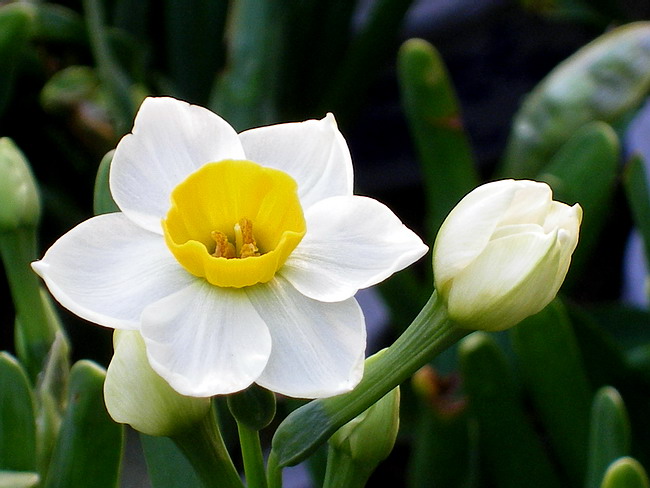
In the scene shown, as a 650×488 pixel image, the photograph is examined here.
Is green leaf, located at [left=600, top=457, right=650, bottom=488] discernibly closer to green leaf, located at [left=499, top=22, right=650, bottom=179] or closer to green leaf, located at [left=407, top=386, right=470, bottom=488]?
green leaf, located at [left=407, top=386, right=470, bottom=488]

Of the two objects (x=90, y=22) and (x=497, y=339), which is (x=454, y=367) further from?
(x=90, y=22)

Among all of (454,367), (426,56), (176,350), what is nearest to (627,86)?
(426,56)

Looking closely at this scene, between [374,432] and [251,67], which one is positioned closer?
[374,432]

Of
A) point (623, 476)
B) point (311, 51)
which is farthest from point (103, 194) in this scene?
point (311, 51)

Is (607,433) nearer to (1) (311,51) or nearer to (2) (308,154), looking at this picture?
(2) (308,154)

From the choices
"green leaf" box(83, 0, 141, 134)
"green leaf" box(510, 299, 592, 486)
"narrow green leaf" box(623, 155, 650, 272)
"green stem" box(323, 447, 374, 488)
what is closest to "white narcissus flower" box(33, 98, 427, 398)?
"green stem" box(323, 447, 374, 488)
